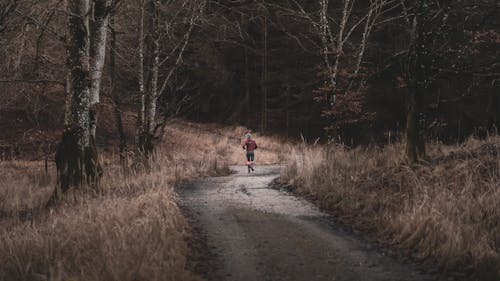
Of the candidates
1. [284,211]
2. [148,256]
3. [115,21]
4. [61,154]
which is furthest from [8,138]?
[148,256]

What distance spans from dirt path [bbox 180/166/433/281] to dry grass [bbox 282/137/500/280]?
527mm

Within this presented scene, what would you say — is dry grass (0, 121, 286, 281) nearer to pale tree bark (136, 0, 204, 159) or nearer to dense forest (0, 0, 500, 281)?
dense forest (0, 0, 500, 281)

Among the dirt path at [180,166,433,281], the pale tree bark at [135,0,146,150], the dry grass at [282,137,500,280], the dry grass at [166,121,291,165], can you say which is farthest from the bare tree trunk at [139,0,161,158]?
the dirt path at [180,166,433,281]

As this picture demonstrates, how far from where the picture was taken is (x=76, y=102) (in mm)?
9133

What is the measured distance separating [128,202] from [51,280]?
310 centimetres

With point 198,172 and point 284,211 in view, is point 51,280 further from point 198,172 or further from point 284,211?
point 198,172

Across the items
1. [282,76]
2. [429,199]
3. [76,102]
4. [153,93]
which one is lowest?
[429,199]

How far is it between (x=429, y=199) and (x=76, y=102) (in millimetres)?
6627

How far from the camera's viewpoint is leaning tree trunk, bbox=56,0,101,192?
9039mm

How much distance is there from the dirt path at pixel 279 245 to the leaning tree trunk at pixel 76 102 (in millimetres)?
2257

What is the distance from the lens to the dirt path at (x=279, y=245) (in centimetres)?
526

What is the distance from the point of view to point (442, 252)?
221 inches

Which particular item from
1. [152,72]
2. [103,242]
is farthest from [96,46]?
[103,242]

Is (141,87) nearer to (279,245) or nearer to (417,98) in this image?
(417,98)
